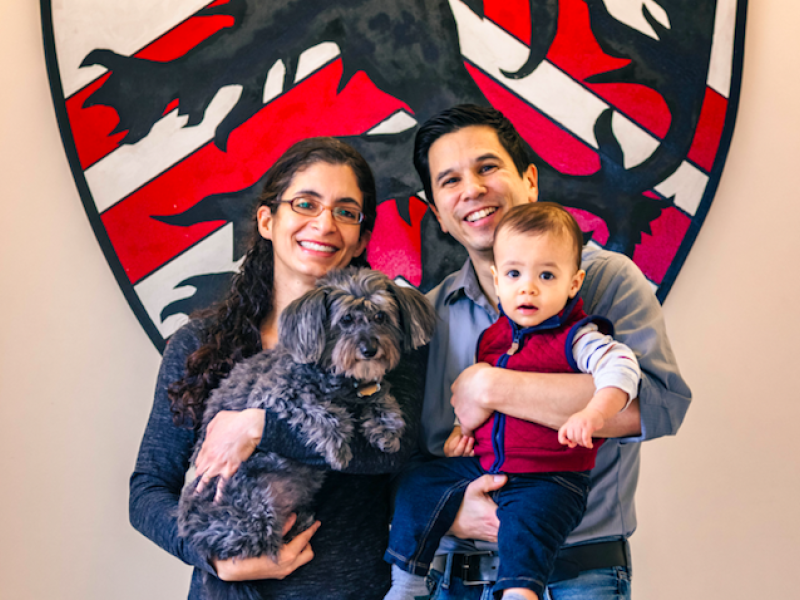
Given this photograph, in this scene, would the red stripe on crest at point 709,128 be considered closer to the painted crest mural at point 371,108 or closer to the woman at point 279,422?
the painted crest mural at point 371,108

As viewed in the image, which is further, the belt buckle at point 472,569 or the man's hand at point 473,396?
the belt buckle at point 472,569

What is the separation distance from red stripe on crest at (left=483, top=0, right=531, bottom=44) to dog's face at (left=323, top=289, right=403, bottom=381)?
4.40 feet

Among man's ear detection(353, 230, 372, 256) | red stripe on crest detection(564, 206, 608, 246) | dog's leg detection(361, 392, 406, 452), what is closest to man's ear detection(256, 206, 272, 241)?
man's ear detection(353, 230, 372, 256)

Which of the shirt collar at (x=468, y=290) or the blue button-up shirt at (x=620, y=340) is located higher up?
the shirt collar at (x=468, y=290)

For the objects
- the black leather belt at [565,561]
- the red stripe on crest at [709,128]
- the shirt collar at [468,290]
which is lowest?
the black leather belt at [565,561]

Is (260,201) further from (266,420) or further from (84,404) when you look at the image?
(84,404)

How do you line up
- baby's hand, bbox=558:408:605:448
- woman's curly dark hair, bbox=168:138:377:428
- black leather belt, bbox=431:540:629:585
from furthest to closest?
woman's curly dark hair, bbox=168:138:377:428 → black leather belt, bbox=431:540:629:585 → baby's hand, bbox=558:408:605:448

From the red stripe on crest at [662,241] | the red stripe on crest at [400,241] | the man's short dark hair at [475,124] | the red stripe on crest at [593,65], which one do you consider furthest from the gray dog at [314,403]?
the red stripe on crest at [593,65]

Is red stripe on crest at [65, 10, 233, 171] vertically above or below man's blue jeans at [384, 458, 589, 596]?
above

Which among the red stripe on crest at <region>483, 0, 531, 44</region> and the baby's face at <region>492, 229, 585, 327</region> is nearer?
the baby's face at <region>492, 229, 585, 327</region>

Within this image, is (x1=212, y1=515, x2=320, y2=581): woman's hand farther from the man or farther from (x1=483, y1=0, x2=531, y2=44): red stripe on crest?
(x1=483, y1=0, x2=531, y2=44): red stripe on crest

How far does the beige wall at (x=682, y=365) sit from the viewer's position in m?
2.18

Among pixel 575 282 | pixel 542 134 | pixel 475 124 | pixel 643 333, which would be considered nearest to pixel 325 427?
pixel 575 282

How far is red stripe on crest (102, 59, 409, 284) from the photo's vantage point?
2.24m
